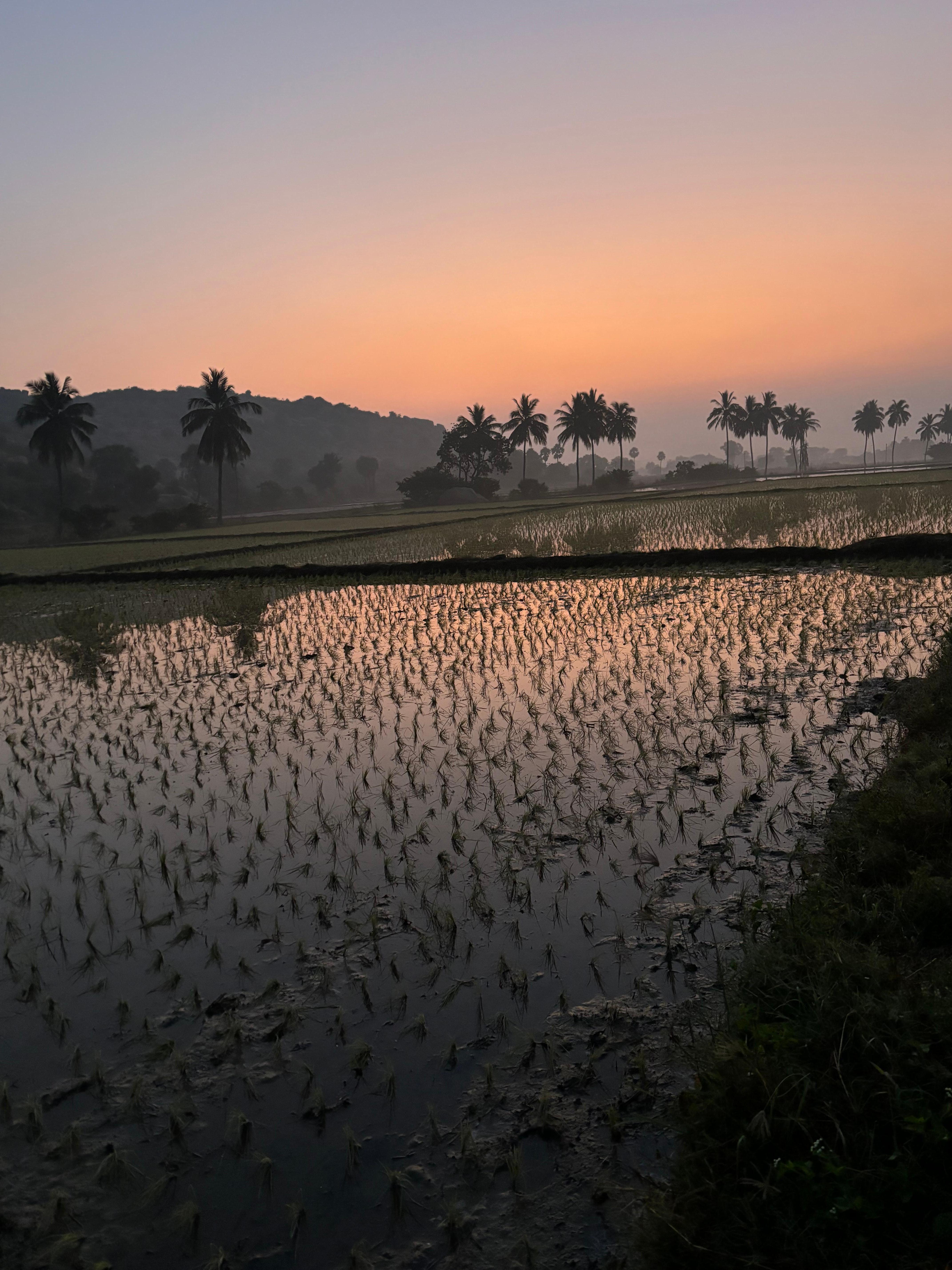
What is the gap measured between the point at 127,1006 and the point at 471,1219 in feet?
6.17

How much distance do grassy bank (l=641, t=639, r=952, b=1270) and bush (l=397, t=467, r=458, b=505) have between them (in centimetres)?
6112

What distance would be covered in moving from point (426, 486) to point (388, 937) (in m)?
61.7

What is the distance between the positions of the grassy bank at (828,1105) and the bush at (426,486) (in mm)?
61119

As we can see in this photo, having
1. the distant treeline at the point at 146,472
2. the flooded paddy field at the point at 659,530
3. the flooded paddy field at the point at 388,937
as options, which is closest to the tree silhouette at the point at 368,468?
the distant treeline at the point at 146,472

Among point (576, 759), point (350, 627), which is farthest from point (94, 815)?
point (350, 627)

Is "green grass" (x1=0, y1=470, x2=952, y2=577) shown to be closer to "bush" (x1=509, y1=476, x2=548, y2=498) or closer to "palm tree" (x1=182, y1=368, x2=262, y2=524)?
"palm tree" (x1=182, y1=368, x2=262, y2=524)

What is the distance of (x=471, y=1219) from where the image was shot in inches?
96.2

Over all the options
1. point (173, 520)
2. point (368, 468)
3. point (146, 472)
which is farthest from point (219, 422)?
point (368, 468)

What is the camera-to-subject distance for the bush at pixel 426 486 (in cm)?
6366

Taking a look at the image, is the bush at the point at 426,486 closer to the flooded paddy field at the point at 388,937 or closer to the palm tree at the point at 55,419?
the palm tree at the point at 55,419

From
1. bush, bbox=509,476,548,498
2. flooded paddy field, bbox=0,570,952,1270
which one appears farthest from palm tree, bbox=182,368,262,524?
flooded paddy field, bbox=0,570,952,1270

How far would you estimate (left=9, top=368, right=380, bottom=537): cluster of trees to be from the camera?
4681 centimetres

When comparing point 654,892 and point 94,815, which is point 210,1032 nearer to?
point 654,892

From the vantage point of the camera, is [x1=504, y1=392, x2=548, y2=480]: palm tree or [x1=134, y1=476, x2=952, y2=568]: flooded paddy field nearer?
[x1=134, y1=476, x2=952, y2=568]: flooded paddy field
